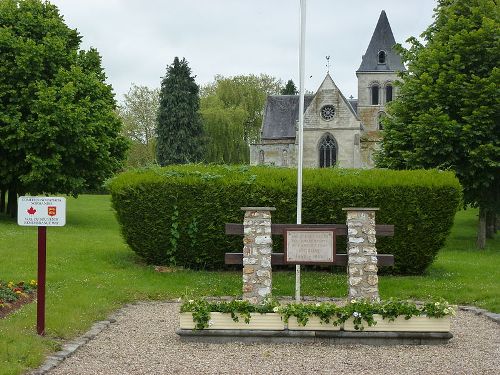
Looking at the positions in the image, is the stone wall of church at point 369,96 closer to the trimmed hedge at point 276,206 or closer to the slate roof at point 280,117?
the slate roof at point 280,117

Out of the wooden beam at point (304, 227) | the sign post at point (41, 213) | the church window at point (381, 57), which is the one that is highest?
the church window at point (381, 57)

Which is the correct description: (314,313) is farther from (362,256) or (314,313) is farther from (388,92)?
(388,92)

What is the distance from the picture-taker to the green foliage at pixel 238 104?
5825 cm

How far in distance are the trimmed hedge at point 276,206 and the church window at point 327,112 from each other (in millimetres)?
46278

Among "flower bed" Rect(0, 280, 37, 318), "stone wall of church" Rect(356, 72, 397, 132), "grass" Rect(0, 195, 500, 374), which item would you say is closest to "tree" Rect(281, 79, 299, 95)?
"stone wall of church" Rect(356, 72, 397, 132)

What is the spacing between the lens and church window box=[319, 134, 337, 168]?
6100 cm

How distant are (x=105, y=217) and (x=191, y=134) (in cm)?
2497

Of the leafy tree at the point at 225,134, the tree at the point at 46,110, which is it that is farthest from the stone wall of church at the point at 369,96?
the tree at the point at 46,110

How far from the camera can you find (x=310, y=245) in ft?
33.3

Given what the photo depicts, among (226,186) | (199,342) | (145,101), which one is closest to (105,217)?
(226,186)

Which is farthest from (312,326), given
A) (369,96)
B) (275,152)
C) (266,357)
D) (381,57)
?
(381,57)

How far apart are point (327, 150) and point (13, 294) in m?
51.5

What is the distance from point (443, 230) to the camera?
49.1 feet

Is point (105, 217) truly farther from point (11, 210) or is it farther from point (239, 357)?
point (239, 357)
